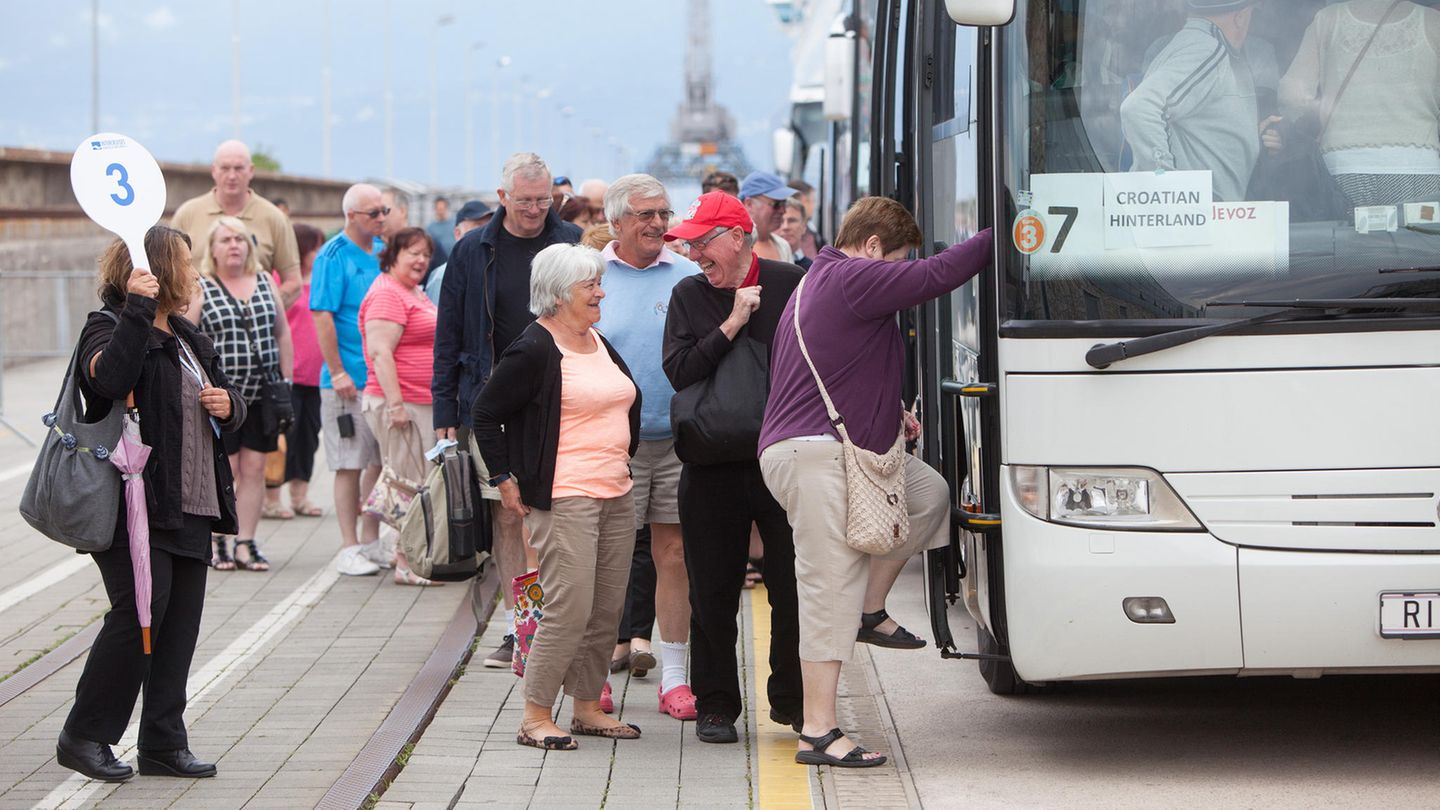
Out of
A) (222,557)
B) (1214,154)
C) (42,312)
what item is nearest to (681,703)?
(1214,154)

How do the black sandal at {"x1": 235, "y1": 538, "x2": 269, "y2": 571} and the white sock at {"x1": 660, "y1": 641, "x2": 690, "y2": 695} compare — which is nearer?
the white sock at {"x1": 660, "y1": 641, "x2": 690, "y2": 695}

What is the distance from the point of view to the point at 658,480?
7.22m

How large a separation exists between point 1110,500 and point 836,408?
2.90ft

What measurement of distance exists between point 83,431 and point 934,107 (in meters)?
3.20

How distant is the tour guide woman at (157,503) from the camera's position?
235 inches

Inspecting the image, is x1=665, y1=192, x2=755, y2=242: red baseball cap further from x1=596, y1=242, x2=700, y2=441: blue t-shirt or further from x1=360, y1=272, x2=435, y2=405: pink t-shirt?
x1=360, y1=272, x2=435, y2=405: pink t-shirt

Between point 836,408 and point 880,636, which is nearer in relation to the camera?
point 836,408

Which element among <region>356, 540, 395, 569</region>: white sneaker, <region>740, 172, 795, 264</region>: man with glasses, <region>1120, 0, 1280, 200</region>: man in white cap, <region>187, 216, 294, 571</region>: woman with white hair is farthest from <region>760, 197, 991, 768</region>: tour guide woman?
<region>356, 540, 395, 569</region>: white sneaker

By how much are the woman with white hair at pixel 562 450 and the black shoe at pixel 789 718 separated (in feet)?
2.28

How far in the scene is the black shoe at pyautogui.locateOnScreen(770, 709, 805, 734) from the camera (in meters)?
6.63

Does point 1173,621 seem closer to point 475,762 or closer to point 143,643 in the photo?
point 475,762

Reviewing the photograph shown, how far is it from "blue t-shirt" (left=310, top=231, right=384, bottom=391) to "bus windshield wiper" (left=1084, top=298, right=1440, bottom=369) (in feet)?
18.0

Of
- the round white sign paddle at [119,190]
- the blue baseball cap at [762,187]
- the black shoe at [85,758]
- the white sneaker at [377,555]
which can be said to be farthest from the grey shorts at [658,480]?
the white sneaker at [377,555]

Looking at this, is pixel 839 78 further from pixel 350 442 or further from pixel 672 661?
pixel 672 661
